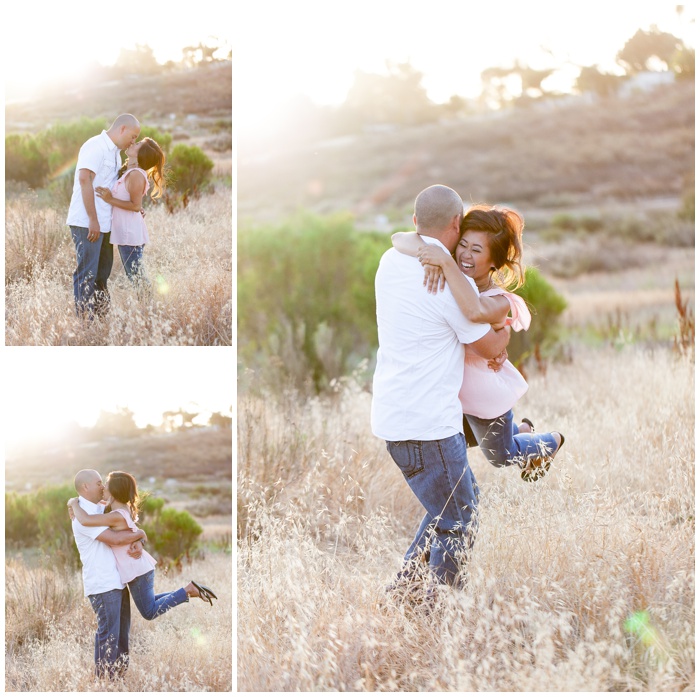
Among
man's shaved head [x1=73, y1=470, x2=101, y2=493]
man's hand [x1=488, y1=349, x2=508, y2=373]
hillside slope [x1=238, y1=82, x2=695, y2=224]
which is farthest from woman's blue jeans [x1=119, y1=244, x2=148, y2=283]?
hillside slope [x1=238, y1=82, x2=695, y2=224]

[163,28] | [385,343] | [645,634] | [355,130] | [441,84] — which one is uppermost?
[441,84]

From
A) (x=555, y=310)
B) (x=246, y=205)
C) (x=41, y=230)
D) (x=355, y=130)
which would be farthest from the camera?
(x=355, y=130)

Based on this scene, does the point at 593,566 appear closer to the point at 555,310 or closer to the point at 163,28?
the point at 163,28

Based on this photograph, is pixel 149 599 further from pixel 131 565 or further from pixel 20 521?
pixel 20 521

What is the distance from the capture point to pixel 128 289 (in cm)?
312

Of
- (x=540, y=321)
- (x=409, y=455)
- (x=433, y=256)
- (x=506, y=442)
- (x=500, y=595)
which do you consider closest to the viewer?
(x=433, y=256)

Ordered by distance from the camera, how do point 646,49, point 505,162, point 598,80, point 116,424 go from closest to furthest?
point 116,424 < point 646,49 < point 505,162 < point 598,80

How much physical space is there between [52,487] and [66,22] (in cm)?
190

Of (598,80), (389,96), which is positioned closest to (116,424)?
(598,80)

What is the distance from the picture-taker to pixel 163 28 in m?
3.21

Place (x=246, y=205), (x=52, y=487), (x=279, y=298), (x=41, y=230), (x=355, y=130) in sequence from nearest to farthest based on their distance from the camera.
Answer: (x=41, y=230), (x=52, y=487), (x=279, y=298), (x=246, y=205), (x=355, y=130)

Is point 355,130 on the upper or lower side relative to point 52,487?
upper

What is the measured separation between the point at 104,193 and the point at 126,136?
9.3 inches

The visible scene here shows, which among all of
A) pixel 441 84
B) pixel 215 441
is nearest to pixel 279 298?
pixel 215 441
